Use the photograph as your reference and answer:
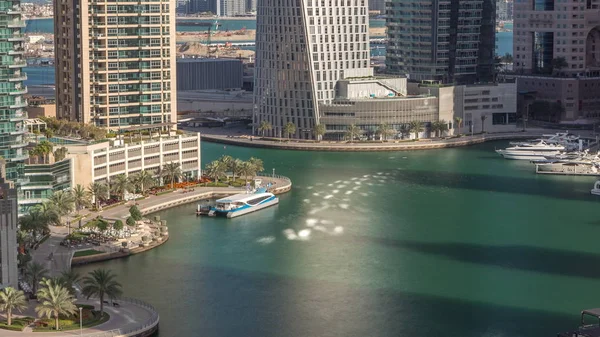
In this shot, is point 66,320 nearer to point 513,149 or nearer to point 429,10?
point 513,149

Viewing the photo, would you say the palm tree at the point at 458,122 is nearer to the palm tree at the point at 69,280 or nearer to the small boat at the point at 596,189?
the small boat at the point at 596,189

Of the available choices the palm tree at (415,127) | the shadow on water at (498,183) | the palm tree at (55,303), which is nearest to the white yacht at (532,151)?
the shadow on water at (498,183)

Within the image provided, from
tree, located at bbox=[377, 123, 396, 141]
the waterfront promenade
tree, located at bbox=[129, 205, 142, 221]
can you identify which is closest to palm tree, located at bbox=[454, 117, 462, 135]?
the waterfront promenade

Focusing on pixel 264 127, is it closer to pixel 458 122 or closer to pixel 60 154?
pixel 458 122

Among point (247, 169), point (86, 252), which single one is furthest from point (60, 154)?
point (247, 169)

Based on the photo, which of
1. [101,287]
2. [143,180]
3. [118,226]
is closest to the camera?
[101,287]

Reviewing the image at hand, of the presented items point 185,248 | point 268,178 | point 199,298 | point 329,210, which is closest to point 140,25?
point 268,178

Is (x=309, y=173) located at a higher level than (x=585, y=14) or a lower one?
lower

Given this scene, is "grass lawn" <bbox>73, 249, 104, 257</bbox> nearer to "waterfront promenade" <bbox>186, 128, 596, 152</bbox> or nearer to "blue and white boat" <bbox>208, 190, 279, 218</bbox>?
"blue and white boat" <bbox>208, 190, 279, 218</bbox>
